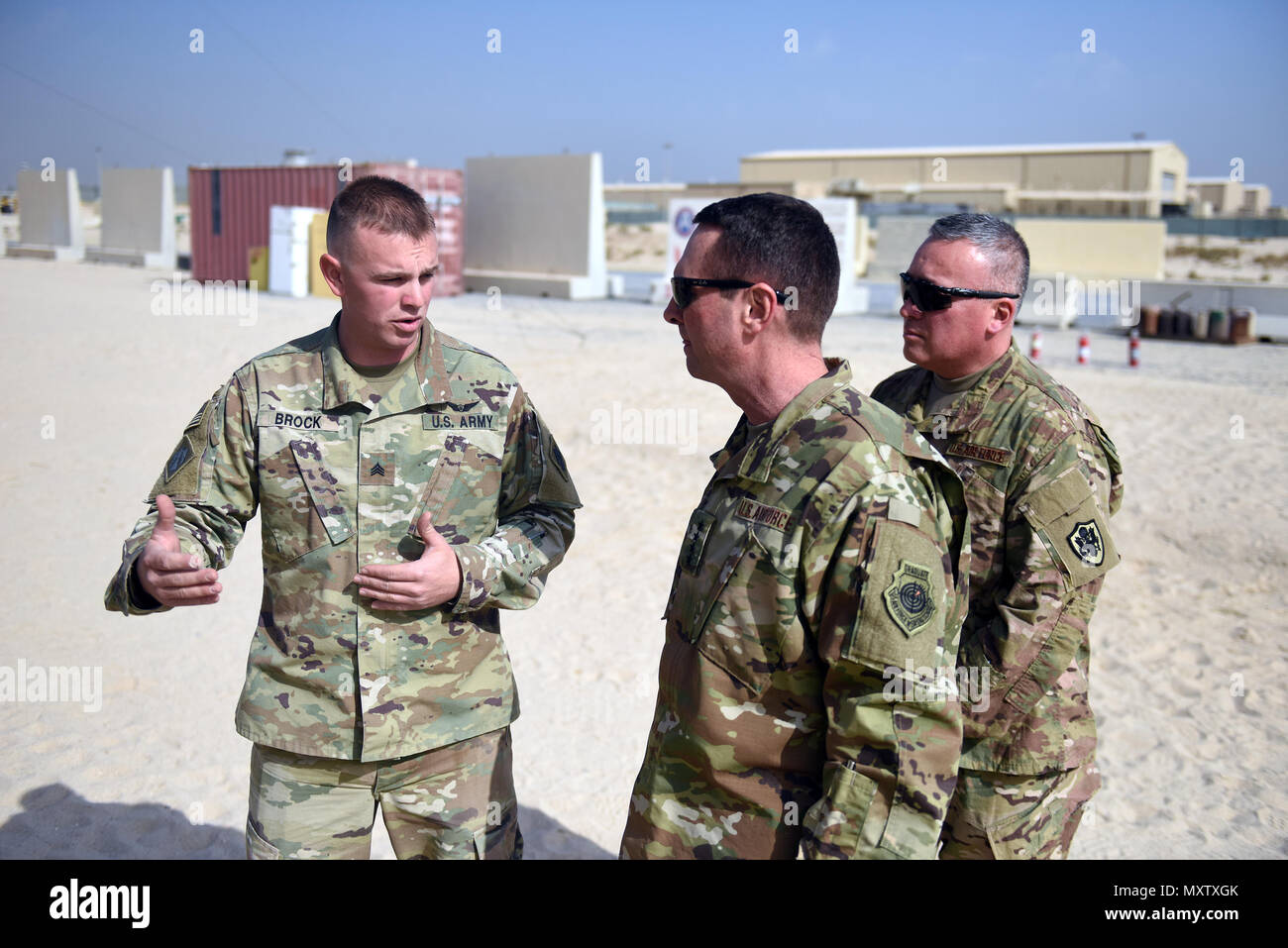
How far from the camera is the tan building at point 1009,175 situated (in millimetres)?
41500

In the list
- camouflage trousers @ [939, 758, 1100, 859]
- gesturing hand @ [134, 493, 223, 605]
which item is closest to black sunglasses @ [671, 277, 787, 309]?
gesturing hand @ [134, 493, 223, 605]

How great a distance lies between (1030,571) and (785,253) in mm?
1142

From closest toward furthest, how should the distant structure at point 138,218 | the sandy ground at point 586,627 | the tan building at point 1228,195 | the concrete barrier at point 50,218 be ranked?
the sandy ground at point 586,627, the distant structure at point 138,218, the concrete barrier at point 50,218, the tan building at point 1228,195

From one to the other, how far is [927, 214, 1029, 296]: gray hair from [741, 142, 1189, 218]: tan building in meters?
A: 36.9

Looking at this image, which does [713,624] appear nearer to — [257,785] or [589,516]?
[257,785]

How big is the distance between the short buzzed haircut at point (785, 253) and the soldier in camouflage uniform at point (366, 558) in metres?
0.89

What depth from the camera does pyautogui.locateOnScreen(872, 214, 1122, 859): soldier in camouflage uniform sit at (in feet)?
8.29

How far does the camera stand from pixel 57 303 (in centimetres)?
1753

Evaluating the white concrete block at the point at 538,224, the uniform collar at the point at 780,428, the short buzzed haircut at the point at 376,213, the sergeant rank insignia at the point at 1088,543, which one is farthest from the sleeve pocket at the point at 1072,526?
the white concrete block at the point at 538,224

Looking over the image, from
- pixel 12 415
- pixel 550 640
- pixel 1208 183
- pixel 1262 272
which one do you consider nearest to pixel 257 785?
pixel 550 640

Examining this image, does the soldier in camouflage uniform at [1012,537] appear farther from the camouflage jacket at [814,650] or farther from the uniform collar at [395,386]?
the uniform collar at [395,386]

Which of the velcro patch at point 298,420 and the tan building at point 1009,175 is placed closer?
the velcro patch at point 298,420

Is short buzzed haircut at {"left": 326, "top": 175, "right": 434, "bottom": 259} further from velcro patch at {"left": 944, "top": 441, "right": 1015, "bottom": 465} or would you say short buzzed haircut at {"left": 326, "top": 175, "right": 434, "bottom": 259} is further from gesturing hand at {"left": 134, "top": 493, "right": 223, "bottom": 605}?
velcro patch at {"left": 944, "top": 441, "right": 1015, "bottom": 465}

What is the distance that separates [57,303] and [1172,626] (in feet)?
58.6
